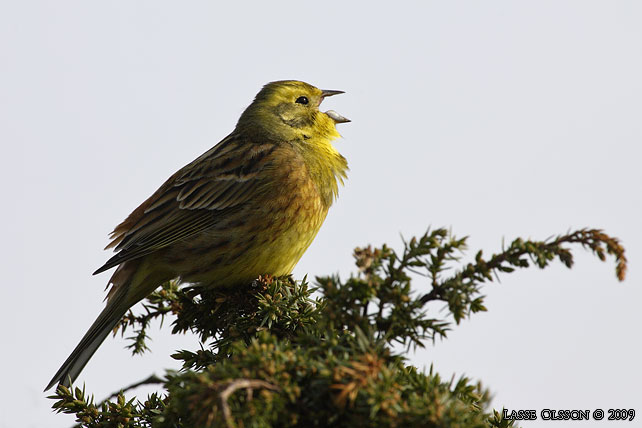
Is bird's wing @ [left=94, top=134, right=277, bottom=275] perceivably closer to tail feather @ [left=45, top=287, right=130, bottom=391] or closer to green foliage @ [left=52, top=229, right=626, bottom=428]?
tail feather @ [left=45, top=287, right=130, bottom=391]

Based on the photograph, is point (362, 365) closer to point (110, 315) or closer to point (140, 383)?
point (140, 383)

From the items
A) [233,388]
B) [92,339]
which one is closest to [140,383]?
[233,388]

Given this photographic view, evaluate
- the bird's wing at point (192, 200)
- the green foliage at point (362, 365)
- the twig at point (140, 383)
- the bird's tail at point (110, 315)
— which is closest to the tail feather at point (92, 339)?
the bird's tail at point (110, 315)

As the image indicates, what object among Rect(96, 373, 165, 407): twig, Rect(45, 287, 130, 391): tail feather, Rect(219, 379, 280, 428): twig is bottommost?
Rect(219, 379, 280, 428): twig

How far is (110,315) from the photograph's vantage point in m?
4.40

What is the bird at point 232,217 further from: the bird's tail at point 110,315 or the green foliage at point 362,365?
the green foliage at point 362,365

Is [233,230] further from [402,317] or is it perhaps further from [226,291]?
[402,317]

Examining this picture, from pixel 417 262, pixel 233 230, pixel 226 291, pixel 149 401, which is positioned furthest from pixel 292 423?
pixel 233 230

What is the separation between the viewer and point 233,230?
4555 millimetres

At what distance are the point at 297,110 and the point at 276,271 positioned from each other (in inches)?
59.4

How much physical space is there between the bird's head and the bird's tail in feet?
4.96

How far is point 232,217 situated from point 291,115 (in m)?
1.14

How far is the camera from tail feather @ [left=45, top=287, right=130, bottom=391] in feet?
13.8

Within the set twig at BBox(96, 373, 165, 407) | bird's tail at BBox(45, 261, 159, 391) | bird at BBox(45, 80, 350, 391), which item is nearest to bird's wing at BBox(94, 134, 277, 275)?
bird at BBox(45, 80, 350, 391)
